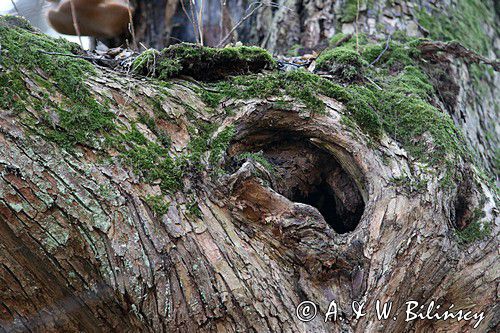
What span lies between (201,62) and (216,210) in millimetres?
740

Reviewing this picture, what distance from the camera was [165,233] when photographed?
1681 millimetres

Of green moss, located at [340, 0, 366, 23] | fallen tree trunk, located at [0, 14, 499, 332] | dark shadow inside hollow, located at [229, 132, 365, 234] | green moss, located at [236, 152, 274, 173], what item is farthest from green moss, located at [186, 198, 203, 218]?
green moss, located at [340, 0, 366, 23]

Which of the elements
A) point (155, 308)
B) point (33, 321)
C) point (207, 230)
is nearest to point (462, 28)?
point (207, 230)

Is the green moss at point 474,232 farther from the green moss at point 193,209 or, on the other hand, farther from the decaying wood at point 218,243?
the green moss at point 193,209

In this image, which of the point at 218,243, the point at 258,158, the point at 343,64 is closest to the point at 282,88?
the point at 258,158

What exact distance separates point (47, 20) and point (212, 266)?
286 centimetres

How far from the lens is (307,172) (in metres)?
2.17

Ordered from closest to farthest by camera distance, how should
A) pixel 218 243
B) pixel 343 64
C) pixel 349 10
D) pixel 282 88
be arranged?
pixel 218 243, pixel 282 88, pixel 343 64, pixel 349 10

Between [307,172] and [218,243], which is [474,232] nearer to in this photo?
[307,172]

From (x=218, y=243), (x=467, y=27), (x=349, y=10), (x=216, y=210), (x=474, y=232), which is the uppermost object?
(x=349, y=10)

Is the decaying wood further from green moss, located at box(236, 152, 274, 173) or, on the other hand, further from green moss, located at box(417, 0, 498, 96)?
green moss, located at box(417, 0, 498, 96)

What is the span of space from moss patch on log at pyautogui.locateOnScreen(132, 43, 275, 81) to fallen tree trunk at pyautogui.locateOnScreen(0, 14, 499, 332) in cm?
10

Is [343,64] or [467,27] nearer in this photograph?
[343,64]

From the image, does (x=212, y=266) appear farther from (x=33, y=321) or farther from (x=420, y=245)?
(x=420, y=245)
